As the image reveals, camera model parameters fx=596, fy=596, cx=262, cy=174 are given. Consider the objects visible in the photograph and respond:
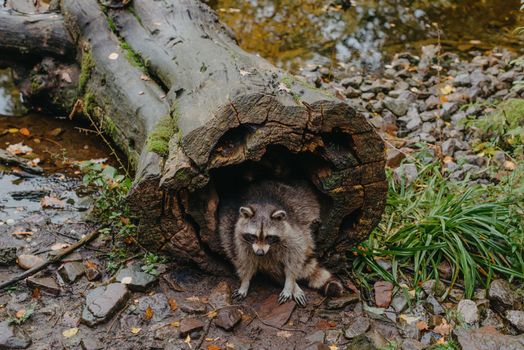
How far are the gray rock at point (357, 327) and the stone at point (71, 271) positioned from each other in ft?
6.62

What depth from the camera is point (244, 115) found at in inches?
146

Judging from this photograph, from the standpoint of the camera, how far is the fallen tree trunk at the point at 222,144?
3.74 metres

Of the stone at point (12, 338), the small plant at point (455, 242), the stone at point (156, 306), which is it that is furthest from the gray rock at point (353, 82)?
the stone at point (12, 338)

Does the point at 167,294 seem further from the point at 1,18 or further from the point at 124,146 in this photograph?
the point at 1,18

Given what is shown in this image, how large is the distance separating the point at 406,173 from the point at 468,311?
168 centimetres

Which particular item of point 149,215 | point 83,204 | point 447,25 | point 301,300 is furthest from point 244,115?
point 447,25

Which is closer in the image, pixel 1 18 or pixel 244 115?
pixel 244 115

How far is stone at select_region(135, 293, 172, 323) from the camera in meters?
4.14

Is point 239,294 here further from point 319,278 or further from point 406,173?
point 406,173

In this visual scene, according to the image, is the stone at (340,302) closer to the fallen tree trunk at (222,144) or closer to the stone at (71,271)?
the fallen tree trunk at (222,144)

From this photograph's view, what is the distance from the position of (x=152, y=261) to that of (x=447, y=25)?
288 inches

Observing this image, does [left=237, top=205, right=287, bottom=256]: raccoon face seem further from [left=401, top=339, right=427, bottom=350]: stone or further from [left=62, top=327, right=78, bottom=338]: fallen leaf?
[left=62, top=327, right=78, bottom=338]: fallen leaf

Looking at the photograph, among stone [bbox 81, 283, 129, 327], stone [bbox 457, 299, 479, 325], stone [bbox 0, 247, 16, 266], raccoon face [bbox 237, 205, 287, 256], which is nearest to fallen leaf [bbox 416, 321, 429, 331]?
stone [bbox 457, 299, 479, 325]

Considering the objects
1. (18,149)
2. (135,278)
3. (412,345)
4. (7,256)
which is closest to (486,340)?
(412,345)
